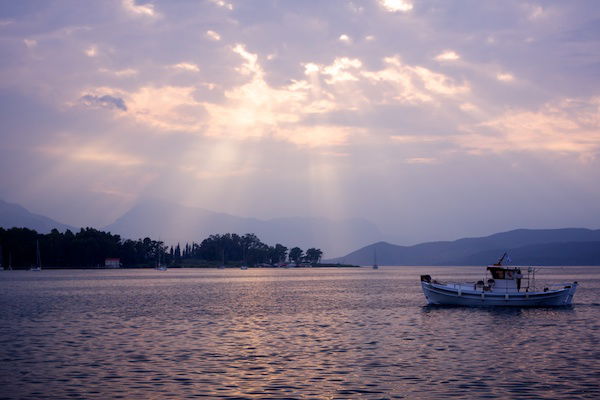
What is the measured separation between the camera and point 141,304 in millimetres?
98938

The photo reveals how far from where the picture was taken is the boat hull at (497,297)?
294ft

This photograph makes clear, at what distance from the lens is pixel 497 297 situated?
89750 mm

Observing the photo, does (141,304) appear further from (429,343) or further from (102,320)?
(429,343)

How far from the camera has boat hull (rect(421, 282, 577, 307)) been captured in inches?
3524

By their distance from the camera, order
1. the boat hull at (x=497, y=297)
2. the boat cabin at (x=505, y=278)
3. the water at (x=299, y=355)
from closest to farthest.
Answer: the water at (x=299, y=355), the boat hull at (x=497, y=297), the boat cabin at (x=505, y=278)

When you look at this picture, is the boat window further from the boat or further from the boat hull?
the boat hull

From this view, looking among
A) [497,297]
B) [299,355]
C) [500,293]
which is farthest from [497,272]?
[299,355]

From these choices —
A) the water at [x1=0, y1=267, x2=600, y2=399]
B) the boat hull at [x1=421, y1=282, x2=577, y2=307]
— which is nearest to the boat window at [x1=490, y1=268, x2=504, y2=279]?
the boat hull at [x1=421, y1=282, x2=577, y2=307]

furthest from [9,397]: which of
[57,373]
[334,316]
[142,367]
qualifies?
[334,316]

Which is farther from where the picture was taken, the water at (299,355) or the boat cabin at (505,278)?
the boat cabin at (505,278)

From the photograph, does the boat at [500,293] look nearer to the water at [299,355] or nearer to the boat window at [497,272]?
the boat window at [497,272]

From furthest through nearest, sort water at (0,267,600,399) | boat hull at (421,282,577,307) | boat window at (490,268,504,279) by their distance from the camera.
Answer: boat window at (490,268,504,279) < boat hull at (421,282,577,307) < water at (0,267,600,399)

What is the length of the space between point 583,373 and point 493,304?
173 ft

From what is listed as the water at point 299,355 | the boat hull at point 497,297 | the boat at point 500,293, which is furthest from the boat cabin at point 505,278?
the water at point 299,355
